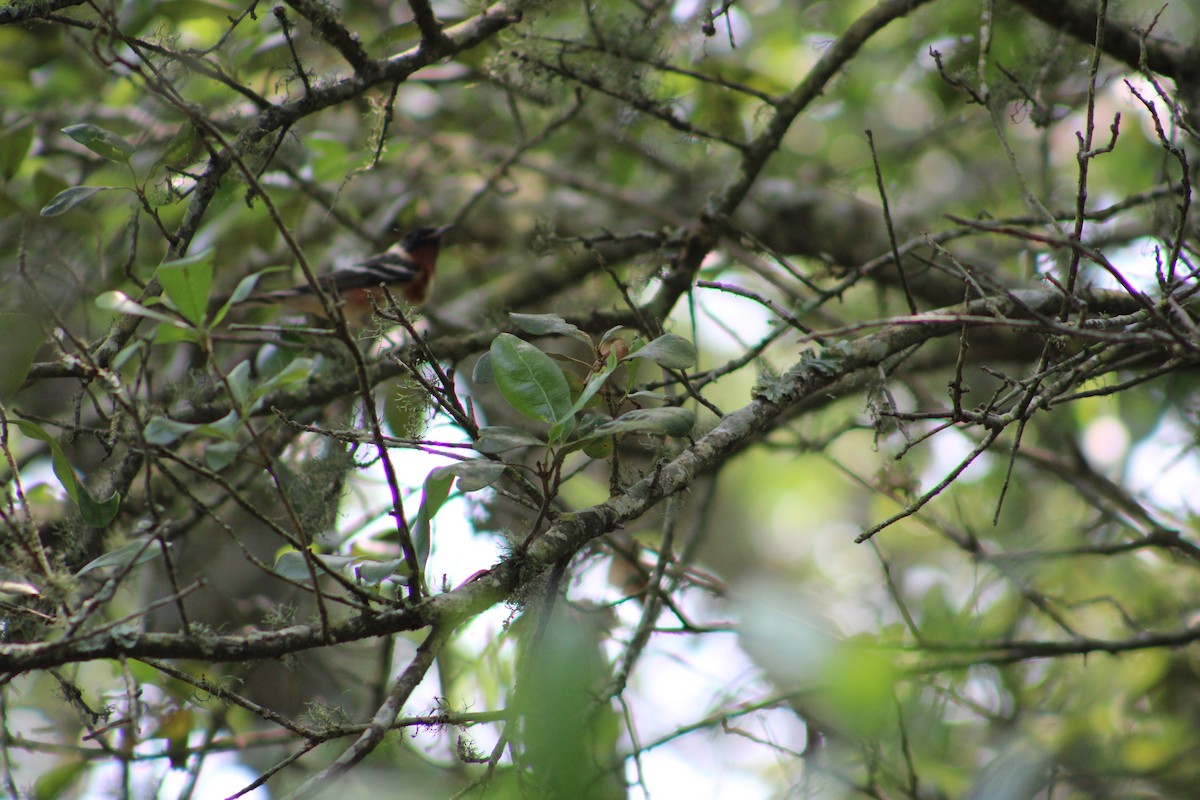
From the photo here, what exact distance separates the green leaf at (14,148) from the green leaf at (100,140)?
4.28 ft

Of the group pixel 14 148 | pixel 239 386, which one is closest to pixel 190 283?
pixel 239 386

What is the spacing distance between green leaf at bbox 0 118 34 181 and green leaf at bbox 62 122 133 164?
130cm

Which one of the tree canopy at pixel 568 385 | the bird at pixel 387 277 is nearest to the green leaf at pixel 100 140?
the tree canopy at pixel 568 385

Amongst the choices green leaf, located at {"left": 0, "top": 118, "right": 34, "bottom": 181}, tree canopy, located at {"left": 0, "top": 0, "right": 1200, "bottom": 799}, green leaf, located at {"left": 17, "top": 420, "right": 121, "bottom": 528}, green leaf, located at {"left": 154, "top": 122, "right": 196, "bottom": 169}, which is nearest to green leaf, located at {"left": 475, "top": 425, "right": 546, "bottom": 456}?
tree canopy, located at {"left": 0, "top": 0, "right": 1200, "bottom": 799}

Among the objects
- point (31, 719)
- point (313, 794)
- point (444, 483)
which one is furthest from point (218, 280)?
point (313, 794)

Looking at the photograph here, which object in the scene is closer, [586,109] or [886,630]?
[886,630]

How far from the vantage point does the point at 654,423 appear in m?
1.66

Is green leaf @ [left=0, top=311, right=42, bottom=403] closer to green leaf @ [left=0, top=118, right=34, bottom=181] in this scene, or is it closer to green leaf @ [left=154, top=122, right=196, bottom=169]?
green leaf @ [left=154, top=122, right=196, bottom=169]

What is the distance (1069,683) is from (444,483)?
11.8 feet

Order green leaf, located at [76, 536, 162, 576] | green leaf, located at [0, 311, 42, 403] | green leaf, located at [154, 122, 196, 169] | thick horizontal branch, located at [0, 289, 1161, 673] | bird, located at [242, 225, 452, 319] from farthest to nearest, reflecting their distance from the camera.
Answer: bird, located at [242, 225, 452, 319]
green leaf, located at [154, 122, 196, 169]
green leaf, located at [0, 311, 42, 403]
green leaf, located at [76, 536, 162, 576]
thick horizontal branch, located at [0, 289, 1161, 673]

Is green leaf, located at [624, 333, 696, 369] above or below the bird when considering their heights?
below

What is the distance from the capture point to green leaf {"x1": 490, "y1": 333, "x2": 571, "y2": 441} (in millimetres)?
1692

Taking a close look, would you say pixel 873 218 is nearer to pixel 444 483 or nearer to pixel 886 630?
pixel 886 630

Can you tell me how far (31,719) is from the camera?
197 inches
